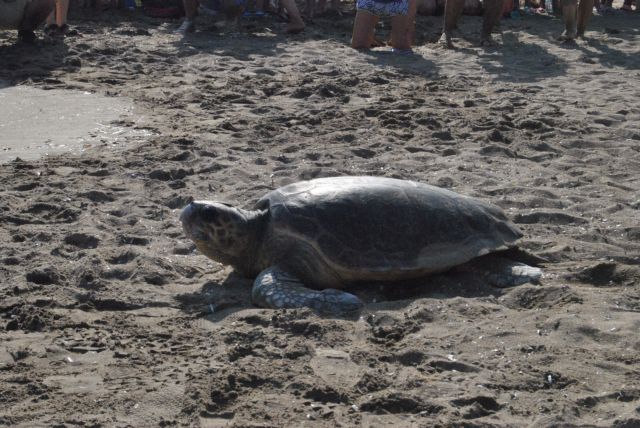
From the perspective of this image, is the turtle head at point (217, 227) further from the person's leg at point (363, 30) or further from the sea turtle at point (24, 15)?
the sea turtle at point (24, 15)

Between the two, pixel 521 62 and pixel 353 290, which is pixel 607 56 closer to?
pixel 521 62

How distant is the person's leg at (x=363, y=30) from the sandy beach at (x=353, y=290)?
0.93 metres

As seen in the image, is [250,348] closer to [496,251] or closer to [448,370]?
[448,370]

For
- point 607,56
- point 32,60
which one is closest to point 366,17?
point 607,56

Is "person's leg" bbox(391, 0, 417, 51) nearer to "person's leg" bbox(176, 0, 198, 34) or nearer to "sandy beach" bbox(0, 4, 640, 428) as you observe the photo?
"sandy beach" bbox(0, 4, 640, 428)

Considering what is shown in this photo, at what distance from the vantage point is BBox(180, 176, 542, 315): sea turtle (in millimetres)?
3863

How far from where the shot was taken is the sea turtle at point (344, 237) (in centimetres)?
386

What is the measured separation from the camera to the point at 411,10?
32.6ft

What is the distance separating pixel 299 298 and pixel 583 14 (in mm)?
8037

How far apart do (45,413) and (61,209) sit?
2.25 meters

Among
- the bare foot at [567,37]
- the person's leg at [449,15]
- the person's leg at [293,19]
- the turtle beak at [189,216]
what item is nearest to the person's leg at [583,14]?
the bare foot at [567,37]

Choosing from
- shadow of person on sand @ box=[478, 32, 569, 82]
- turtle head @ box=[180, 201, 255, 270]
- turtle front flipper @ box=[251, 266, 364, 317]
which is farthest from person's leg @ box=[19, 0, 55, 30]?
turtle front flipper @ box=[251, 266, 364, 317]

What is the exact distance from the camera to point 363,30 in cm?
997

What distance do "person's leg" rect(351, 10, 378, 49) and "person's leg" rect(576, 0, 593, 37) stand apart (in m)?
2.50
